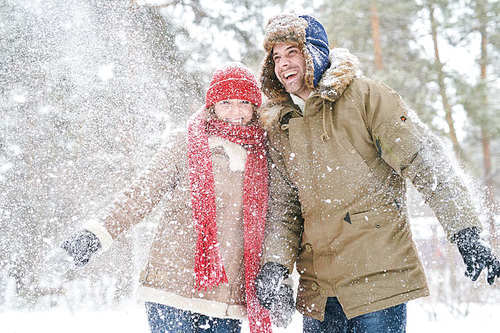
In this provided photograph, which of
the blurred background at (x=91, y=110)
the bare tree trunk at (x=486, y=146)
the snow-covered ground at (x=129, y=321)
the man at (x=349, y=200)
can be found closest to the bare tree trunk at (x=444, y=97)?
the bare tree trunk at (x=486, y=146)

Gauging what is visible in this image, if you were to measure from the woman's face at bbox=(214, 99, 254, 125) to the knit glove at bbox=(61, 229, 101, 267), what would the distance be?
3.02 ft

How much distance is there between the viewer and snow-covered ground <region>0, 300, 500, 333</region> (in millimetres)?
4801

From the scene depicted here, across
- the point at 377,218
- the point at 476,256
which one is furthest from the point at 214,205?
the point at 476,256

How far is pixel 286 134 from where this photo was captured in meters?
2.26

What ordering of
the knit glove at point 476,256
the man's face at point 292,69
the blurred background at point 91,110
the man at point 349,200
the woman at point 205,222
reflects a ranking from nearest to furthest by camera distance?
the knit glove at point 476,256 < the man at point 349,200 < the woman at point 205,222 < the man's face at point 292,69 < the blurred background at point 91,110

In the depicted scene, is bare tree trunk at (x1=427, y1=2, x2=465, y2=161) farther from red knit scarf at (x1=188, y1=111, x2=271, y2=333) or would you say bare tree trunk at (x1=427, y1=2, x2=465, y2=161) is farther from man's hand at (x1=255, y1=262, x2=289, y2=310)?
man's hand at (x1=255, y1=262, x2=289, y2=310)

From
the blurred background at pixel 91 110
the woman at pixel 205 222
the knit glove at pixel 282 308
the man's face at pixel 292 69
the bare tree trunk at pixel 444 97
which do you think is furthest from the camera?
the bare tree trunk at pixel 444 97

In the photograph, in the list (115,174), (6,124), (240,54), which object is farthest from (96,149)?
(240,54)

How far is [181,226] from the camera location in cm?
Answer: 213

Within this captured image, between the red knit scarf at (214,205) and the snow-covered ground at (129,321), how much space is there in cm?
290

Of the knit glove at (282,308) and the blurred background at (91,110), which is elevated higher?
the blurred background at (91,110)

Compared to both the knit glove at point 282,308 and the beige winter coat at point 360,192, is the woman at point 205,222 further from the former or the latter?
the beige winter coat at point 360,192

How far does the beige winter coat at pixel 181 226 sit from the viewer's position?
2.01m

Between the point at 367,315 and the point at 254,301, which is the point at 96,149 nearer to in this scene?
the point at 254,301
